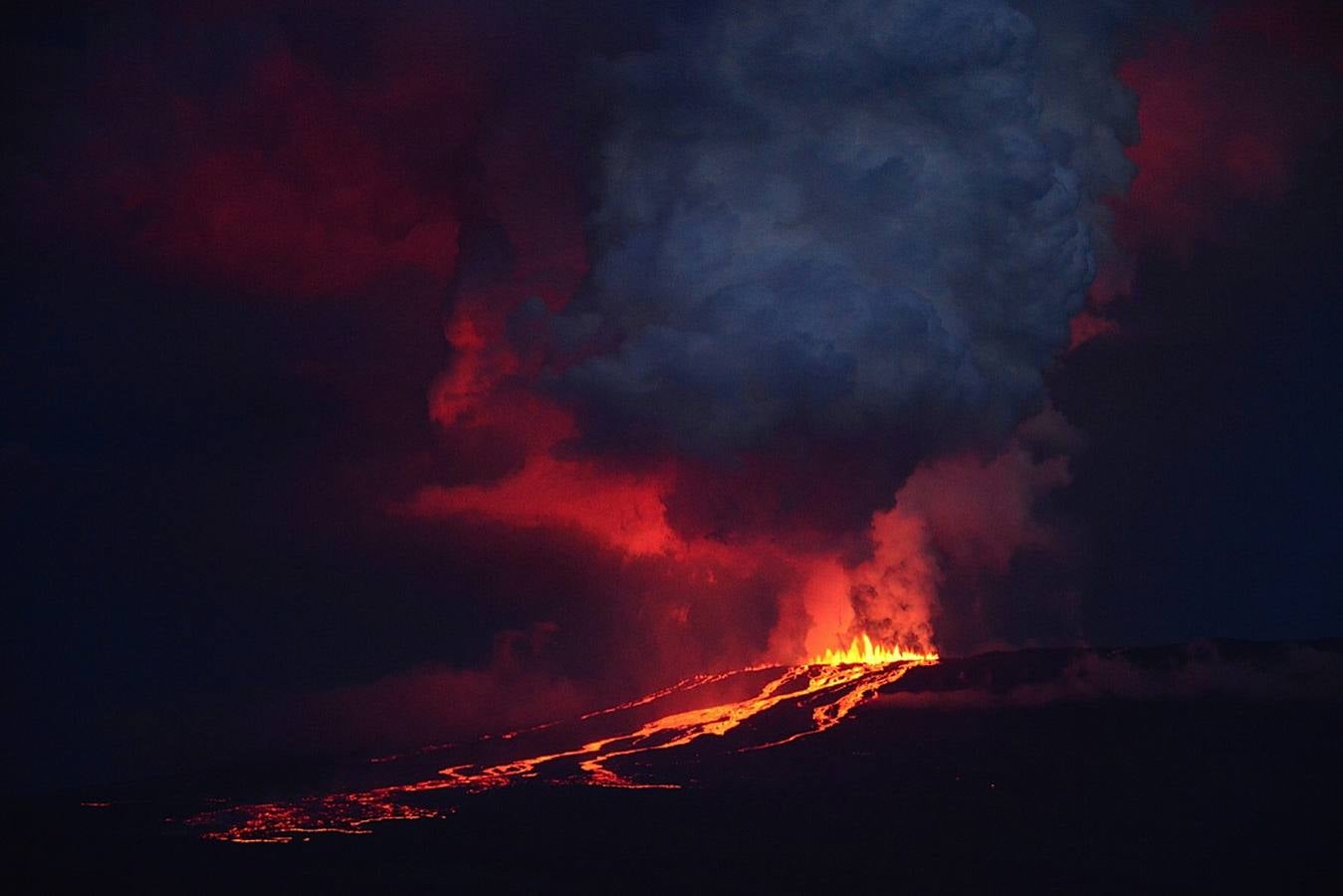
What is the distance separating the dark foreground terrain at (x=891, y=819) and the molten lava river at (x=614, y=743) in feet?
6.46

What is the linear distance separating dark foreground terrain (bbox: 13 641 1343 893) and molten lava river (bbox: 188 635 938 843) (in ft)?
6.46

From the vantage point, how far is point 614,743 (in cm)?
12081

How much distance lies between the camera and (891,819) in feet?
309

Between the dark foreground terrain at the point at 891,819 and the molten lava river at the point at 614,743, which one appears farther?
the molten lava river at the point at 614,743

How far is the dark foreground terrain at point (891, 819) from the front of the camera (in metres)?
86.5

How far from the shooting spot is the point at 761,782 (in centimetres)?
10012

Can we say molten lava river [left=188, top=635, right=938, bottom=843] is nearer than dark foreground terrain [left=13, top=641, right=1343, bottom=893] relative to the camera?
No

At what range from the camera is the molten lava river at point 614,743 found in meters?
103

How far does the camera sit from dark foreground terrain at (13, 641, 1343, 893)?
284ft

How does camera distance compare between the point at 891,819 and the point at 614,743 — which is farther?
the point at 614,743

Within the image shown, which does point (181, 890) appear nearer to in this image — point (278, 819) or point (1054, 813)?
point (278, 819)

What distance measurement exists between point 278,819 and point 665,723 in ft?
105

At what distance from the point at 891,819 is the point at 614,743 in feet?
102

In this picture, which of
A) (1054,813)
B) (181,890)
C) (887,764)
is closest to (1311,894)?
(1054,813)
